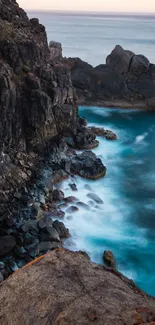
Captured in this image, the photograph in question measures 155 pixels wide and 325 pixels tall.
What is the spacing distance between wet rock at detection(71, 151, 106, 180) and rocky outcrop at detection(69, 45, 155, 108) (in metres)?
30.8

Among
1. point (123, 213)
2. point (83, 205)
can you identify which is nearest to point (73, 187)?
point (83, 205)

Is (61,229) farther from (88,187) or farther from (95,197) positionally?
(88,187)

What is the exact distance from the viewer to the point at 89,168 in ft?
137

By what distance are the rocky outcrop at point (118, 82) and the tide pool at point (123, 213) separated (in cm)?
1804

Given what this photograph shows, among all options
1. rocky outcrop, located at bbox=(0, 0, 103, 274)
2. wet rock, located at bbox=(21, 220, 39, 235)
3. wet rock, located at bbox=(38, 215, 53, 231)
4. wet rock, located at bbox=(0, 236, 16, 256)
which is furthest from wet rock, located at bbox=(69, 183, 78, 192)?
wet rock, located at bbox=(0, 236, 16, 256)

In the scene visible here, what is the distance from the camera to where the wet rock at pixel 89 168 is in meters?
41.5

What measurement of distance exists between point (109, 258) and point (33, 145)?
1666cm

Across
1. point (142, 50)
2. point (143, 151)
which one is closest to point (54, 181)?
point (143, 151)

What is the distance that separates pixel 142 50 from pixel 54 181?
131 m

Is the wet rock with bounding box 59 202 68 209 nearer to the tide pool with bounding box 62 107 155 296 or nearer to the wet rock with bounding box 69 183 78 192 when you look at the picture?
the tide pool with bounding box 62 107 155 296

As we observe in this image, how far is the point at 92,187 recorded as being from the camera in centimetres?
3988

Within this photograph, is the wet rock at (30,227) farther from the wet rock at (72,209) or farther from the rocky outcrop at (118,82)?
the rocky outcrop at (118,82)

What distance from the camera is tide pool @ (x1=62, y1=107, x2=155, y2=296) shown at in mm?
29641

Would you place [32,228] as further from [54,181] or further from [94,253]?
[54,181]
